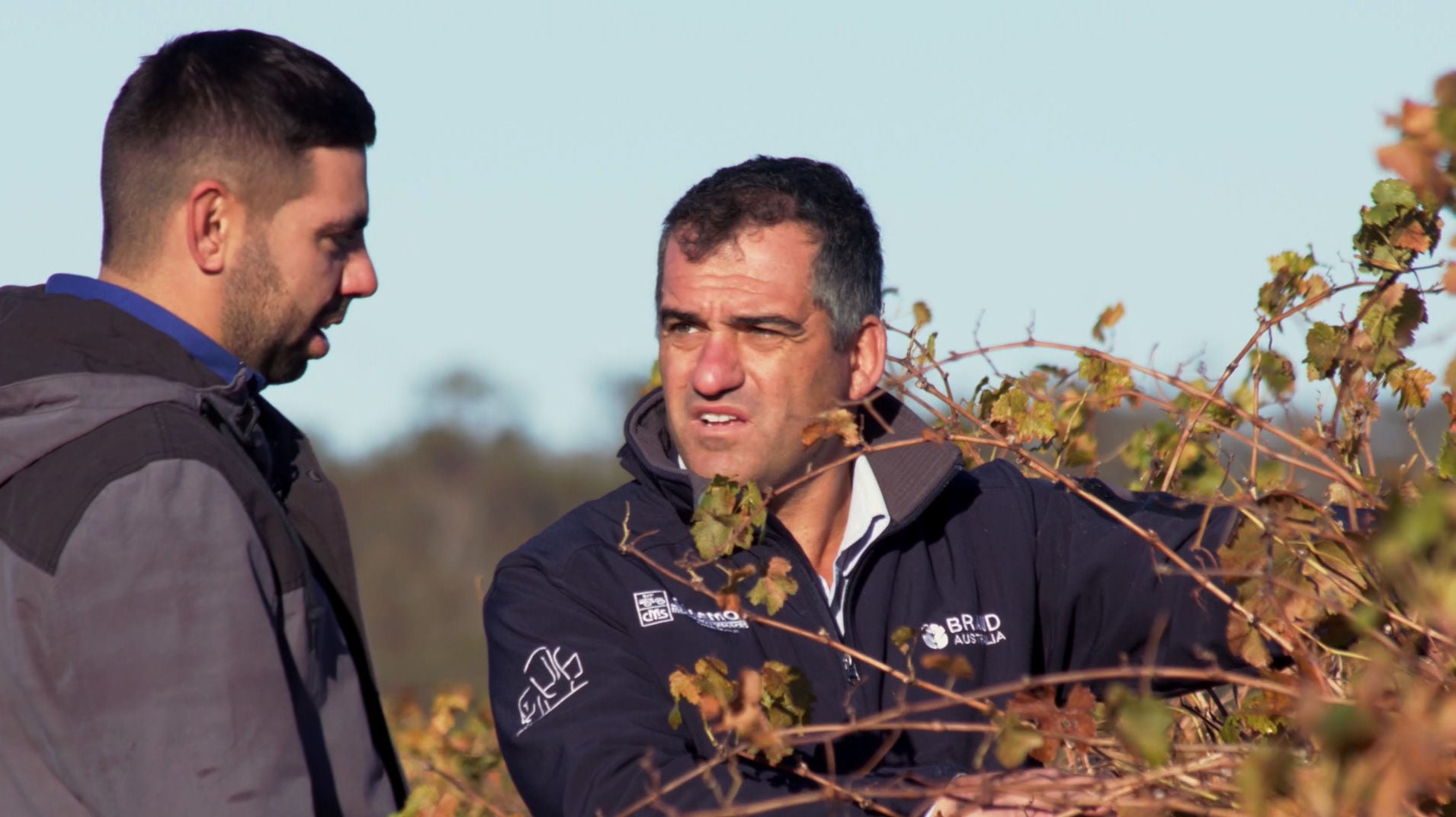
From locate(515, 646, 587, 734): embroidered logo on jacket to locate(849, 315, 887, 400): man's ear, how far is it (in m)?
1.24

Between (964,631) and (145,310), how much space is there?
168cm

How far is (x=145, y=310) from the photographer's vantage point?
8.32 feet

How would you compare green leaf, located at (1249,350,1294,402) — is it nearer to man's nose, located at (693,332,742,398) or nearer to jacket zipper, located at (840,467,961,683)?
jacket zipper, located at (840,467,961,683)

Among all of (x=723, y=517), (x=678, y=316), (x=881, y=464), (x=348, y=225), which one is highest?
(x=348, y=225)

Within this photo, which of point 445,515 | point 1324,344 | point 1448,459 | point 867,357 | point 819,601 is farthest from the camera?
point 445,515

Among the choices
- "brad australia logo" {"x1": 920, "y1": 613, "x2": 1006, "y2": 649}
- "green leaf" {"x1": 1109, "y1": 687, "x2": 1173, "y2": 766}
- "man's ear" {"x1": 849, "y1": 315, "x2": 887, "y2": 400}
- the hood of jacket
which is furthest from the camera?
"man's ear" {"x1": 849, "y1": 315, "x2": 887, "y2": 400}

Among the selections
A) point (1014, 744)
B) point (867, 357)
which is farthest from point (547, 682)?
point (867, 357)

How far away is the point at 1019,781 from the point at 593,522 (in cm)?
143

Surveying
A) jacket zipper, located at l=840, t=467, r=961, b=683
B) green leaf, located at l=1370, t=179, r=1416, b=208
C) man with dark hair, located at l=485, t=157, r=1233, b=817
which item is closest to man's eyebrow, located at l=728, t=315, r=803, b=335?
man with dark hair, located at l=485, t=157, r=1233, b=817

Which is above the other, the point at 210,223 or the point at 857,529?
the point at 210,223

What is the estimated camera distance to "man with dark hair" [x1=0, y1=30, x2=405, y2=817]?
2.17 meters

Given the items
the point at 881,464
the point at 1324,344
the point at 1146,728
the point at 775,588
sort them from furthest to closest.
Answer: the point at 881,464 < the point at 1324,344 < the point at 775,588 < the point at 1146,728

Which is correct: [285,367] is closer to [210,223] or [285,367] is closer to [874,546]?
[210,223]

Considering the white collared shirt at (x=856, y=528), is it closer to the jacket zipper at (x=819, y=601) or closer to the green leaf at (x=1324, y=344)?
the jacket zipper at (x=819, y=601)
